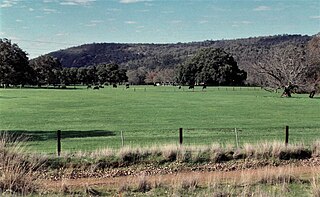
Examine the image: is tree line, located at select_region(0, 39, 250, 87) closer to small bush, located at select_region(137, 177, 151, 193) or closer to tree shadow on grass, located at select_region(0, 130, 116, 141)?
tree shadow on grass, located at select_region(0, 130, 116, 141)

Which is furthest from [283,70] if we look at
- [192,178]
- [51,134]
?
[192,178]

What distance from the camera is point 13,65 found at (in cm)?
15138

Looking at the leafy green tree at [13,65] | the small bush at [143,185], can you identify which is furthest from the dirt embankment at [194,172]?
the leafy green tree at [13,65]

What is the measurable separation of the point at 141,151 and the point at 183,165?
6.24ft

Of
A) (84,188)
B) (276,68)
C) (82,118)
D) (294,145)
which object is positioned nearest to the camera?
(84,188)

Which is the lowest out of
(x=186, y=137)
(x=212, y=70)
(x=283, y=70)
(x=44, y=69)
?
(x=186, y=137)

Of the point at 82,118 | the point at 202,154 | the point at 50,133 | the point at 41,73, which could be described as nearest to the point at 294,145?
the point at 202,154

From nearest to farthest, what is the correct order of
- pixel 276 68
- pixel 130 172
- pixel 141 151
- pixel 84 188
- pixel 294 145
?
pixel 84 188 < pixel 130 172 < pixel 141 151 < pixel 294 145 < pixel 276 68

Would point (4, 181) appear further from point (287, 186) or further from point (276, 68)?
point (276, 68)

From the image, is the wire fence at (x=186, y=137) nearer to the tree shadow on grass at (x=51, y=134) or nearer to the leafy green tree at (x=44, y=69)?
the tree shadow on grass at (x=51, y=134)

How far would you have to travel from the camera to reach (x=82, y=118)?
43781mm

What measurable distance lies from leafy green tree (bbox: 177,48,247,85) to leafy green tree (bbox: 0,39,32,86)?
56387mm

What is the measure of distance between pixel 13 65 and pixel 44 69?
105 feet

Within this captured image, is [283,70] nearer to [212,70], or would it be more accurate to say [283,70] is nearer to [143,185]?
[212,70]
